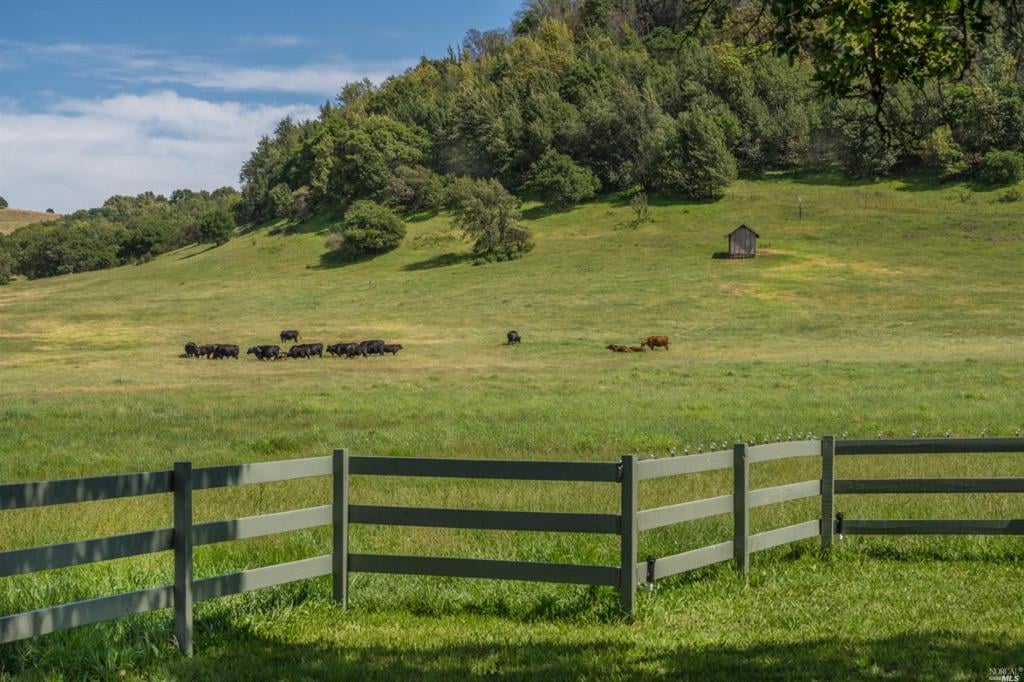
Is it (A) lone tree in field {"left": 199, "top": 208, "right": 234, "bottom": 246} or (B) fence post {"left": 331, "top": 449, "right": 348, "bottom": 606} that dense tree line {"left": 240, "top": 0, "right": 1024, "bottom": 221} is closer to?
(A) lone tree in field {"left": 199, "top": 208, "right": 234, "bottom": 246}

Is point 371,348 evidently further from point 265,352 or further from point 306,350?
point 265,352

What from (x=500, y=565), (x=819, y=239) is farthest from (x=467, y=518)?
(x=819, y=239)

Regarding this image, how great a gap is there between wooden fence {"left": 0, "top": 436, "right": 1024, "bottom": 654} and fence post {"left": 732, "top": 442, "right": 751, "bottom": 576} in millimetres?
12

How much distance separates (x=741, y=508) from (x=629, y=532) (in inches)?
86.2

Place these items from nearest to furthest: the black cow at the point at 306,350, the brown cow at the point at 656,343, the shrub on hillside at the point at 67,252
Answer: the brown cow at the point at 656,343 → the black cow at the point at 306,350 → the shrub on hillside at the point at 67,252

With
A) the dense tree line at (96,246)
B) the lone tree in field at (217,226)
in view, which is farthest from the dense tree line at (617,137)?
the dense tree line at (96,246)

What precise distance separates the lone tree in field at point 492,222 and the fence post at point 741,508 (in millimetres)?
96320

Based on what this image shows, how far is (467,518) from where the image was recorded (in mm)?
9820

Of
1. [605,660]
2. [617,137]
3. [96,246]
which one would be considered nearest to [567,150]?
[617,137]

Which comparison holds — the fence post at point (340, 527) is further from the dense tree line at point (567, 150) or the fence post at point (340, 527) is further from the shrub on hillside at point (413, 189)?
the shrub on hillside at point (413, 189)

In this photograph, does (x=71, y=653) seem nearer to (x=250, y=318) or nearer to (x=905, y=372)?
(x=905, y=372)

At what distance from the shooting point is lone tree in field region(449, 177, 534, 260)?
108m

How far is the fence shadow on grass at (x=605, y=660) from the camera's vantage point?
791 centimetres

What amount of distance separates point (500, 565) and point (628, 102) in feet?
476
